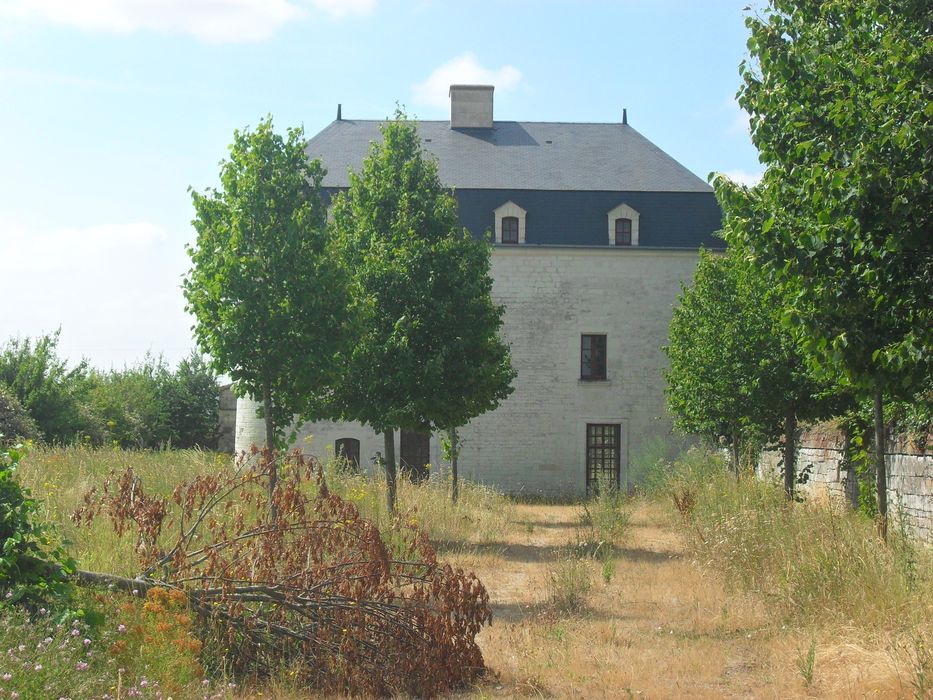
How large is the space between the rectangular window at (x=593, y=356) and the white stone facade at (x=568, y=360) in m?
0.26

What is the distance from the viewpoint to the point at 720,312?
17141 mm

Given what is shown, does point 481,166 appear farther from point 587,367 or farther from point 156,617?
point 156,617

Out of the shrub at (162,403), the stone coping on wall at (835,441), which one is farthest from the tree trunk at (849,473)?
the shrub at (162,403)

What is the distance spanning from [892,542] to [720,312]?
29.1ft

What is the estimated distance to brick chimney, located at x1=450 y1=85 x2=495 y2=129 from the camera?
33281 millimetres

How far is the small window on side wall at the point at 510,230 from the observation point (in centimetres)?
2977

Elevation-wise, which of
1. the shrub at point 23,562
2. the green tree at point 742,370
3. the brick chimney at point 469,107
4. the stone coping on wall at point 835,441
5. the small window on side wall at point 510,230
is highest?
the brick chimney at point 469,107

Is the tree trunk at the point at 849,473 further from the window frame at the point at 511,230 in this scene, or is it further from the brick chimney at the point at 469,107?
the brick chimney at the point at 469,107

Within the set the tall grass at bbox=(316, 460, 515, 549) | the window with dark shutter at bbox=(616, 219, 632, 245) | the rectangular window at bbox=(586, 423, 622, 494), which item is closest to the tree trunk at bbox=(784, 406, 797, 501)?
the tall grass at bbox=(316, 460, 515, 549)

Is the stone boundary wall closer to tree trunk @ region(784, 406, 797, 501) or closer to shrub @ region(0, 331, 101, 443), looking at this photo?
tree trunk @ region(784, 406, 797, 501)

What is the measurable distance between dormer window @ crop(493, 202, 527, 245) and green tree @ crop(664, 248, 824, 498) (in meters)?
10.1

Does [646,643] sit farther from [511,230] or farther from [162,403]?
[162,403]

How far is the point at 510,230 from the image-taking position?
98.0 ft

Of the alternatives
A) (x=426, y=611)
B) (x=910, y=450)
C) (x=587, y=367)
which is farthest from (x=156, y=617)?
(x=587, y=367)
